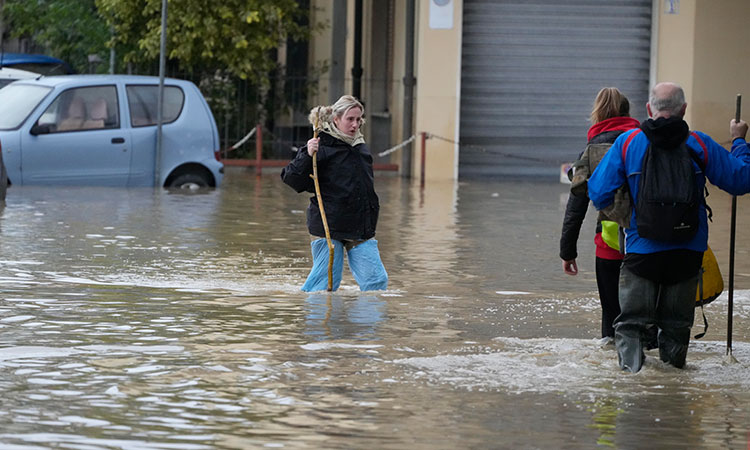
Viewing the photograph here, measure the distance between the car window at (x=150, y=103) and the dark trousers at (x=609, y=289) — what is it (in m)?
12.3

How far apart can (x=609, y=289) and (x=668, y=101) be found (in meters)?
1.39

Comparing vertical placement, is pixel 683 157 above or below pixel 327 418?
above

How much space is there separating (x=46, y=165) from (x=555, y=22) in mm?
11338

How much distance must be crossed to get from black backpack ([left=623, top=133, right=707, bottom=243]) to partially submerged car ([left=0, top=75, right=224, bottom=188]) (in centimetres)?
1280

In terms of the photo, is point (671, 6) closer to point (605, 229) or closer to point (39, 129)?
point (39, 129)

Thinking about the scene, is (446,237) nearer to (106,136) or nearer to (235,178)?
(106,136)

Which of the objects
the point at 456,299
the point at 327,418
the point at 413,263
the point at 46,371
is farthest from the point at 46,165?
the point at 327,418

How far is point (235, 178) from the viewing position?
24922 mm

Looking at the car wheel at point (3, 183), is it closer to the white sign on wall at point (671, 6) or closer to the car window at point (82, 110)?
the car window at point (82, 110)

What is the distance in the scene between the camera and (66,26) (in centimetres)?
2938

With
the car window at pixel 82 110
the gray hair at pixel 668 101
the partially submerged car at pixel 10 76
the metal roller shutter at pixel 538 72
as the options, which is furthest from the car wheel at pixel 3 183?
the gray hair at pixel 668 101

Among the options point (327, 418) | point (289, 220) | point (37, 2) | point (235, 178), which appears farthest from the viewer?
point (37, 2)

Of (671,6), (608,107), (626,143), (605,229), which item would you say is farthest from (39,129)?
(671,6)

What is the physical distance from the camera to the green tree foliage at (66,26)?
1139 inches
